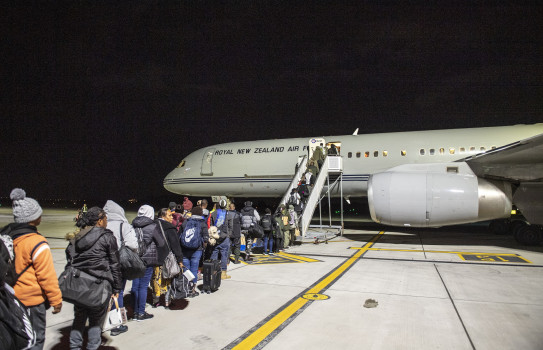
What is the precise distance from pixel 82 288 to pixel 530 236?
39.3 feet

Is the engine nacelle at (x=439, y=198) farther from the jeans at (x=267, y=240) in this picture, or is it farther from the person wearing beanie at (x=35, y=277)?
the person wearing beanie at (x=35, y=277)

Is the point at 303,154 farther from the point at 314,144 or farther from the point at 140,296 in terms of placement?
the point at 140,296

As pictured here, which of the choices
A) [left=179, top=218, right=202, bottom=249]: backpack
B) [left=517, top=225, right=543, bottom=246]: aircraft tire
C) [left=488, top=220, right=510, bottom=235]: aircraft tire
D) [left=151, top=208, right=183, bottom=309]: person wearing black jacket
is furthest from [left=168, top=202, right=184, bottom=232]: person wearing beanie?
[left=488, top=220, right=510, bottom=235]: aircraft tire

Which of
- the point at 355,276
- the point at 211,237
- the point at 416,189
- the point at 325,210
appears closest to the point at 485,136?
the point at 416,189

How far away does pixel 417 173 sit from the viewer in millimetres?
10242

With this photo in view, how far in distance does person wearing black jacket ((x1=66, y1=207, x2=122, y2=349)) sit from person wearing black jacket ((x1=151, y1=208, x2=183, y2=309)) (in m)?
1.45

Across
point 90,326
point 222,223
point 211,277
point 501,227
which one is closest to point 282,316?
point 211,277

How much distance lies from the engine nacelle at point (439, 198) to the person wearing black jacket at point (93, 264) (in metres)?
8.46

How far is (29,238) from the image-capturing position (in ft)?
9.23

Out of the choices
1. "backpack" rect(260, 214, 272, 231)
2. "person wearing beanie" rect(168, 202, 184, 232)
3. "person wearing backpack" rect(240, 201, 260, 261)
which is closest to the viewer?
"person wearing beanie" rect(168, 202, 184, 232)

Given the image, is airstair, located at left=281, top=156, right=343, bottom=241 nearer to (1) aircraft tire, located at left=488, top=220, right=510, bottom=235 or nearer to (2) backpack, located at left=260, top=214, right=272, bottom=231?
(2) backpack, located at left=260, top=214, right=272, bottom=231

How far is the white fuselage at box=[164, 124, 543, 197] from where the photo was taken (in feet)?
43.2

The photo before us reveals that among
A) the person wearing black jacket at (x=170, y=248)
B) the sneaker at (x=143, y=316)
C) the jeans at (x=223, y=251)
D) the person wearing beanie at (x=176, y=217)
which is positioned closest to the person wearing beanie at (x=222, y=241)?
the jeans at (x=223, y=251)

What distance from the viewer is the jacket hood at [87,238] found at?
10.5ft
